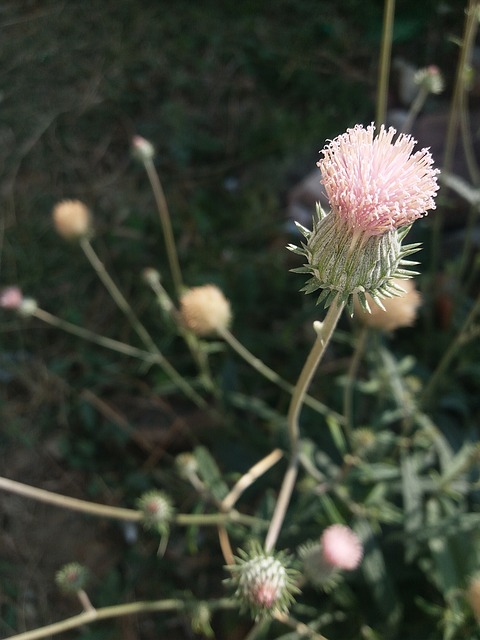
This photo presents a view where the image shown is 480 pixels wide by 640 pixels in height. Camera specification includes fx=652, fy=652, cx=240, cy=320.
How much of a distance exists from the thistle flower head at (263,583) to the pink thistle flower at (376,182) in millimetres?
750

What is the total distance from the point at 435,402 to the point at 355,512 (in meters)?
0.67

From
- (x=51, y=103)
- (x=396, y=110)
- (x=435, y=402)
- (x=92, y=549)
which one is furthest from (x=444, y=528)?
(x=51, y=103)

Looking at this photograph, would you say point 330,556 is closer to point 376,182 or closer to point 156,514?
point 156,514

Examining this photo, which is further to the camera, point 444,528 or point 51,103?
point 51,103

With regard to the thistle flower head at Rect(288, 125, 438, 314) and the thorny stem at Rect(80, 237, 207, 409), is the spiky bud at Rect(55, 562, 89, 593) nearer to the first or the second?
the thorny stem at Rect(80, 237, 207, 409)

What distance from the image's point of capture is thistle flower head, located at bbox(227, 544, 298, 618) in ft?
4.42

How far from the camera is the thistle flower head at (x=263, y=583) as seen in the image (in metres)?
1.35

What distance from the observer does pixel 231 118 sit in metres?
3.93

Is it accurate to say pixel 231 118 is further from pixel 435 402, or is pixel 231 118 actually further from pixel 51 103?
pixel 435 402

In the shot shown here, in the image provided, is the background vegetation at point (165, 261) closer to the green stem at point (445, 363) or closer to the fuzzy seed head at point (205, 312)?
the green stem at point (445, 363)

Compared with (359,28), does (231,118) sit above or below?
below

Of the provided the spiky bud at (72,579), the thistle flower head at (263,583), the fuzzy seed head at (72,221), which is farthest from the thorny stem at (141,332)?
the thistle flower head at (263,583)

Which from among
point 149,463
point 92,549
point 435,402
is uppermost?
point 435,402

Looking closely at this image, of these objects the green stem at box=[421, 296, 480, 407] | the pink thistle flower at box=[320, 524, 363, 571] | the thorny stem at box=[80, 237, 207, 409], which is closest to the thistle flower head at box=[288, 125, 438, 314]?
the pink thistle flower at box=[320, 524, 363, 571]
